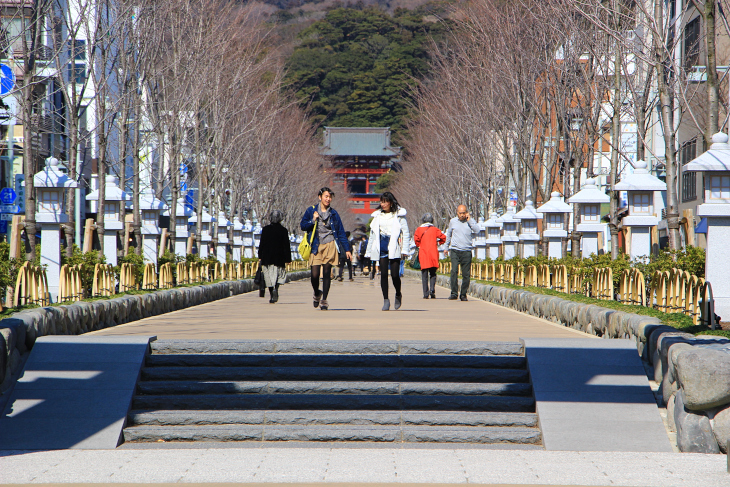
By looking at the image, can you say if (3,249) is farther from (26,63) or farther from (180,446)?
(180,446)

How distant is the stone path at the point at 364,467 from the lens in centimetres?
518

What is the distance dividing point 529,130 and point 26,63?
43.9 ft

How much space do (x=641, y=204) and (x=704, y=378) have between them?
9.62 m

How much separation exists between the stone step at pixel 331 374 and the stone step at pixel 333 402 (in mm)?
358

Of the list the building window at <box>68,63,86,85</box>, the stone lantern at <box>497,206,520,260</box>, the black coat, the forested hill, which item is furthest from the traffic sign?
the forested hill

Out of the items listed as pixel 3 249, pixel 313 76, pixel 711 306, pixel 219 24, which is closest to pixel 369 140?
pixel 313 76

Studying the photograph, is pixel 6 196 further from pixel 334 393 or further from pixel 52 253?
pixel 334 393

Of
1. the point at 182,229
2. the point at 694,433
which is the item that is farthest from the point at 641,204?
the point at 182,229

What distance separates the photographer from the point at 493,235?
30.3 meters

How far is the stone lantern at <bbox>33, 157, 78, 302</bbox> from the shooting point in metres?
12.6

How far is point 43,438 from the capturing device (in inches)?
244

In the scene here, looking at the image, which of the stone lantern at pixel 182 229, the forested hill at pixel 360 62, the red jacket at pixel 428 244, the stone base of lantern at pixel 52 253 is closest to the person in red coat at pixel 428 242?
the red jacket at pixel 428 244

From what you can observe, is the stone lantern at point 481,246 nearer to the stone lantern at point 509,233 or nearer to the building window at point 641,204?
the stone lantern at point 509,233

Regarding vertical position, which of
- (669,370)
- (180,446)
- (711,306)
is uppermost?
(711,306)
